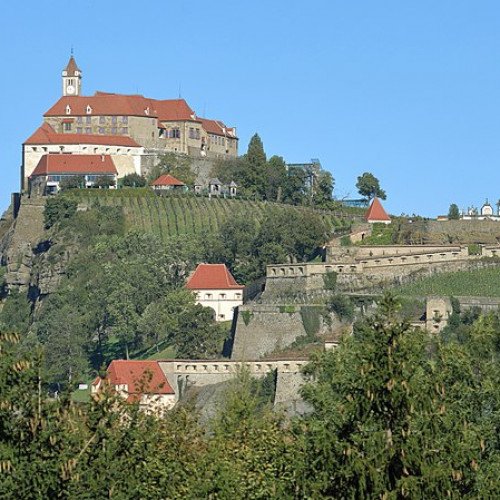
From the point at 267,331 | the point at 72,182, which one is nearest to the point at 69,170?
the point at 72,182

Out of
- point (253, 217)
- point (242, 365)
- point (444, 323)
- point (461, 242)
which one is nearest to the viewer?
point (242, 365)

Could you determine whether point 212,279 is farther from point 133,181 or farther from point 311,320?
point 133,181

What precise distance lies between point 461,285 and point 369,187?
27975 millimetres

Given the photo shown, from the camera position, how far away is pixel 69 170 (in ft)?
405

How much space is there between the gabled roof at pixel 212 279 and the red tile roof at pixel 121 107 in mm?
27636

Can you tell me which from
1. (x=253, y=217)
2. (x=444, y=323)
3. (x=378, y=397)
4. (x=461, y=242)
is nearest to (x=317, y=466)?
(x=378, y=397)

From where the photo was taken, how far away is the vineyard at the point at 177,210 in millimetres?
117000

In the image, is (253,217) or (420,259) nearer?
(420,259)

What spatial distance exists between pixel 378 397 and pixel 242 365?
41.7 metres

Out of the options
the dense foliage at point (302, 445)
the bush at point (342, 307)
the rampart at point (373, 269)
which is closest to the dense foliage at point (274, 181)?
the rampart at point (373, 269)

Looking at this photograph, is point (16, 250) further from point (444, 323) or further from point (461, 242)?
point (444, 323)

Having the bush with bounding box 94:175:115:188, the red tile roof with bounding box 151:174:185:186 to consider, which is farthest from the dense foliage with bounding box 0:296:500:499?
the bush with bounding box 94:175:115:188

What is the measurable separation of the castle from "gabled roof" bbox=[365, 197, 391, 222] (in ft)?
51.8

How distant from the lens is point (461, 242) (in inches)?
4235
